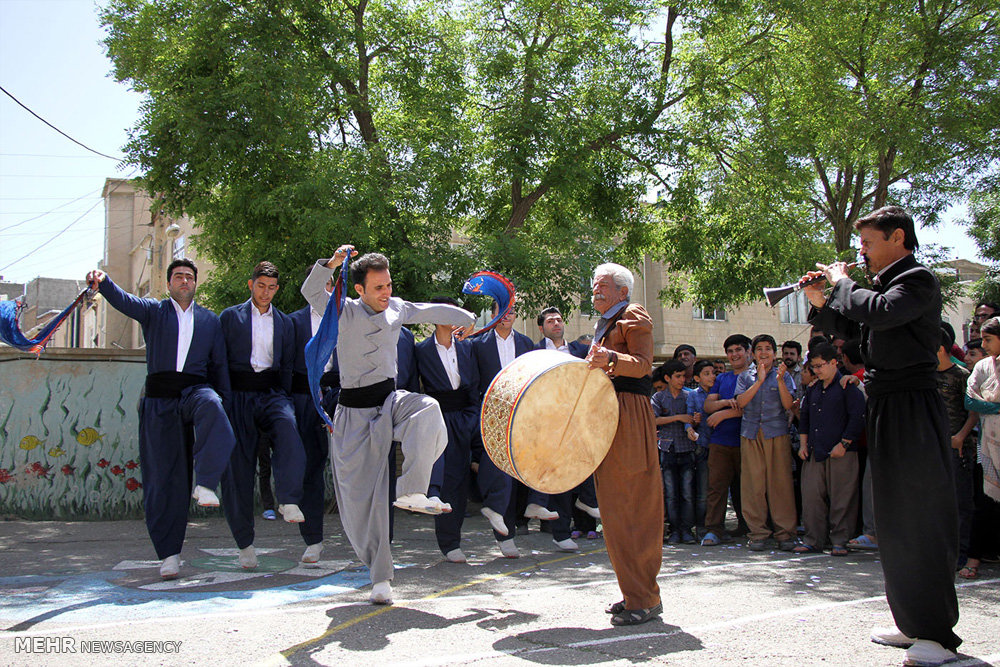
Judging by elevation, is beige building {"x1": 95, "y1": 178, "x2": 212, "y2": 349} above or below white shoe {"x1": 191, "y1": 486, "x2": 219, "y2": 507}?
above

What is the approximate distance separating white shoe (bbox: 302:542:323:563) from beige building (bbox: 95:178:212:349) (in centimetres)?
2699

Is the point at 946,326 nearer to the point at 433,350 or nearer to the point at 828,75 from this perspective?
the point at 433,350

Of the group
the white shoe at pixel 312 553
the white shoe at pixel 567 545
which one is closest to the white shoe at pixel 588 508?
the white shoe at pixel 567 545

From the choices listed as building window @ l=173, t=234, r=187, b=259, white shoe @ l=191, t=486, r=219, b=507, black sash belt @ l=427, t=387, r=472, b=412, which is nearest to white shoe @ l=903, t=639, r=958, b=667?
white shoe @ l=191, t=486, r=219, b=507

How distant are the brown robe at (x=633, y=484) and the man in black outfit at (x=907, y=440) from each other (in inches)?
45.4

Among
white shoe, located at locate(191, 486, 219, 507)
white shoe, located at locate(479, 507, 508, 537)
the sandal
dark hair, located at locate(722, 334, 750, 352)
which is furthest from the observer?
dark hair, located at locate(722, 334, 750, 352)

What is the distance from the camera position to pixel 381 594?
17.6 feet

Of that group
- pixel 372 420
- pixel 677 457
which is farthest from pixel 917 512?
pixel 677 457

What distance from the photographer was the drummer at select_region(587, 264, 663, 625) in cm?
490

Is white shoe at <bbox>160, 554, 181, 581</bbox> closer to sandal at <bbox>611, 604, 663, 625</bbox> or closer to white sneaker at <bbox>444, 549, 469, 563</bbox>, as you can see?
white sneaker at <bbox>444, 549, 469, 563</bbox>

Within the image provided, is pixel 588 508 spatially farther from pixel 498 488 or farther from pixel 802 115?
pixel 802 115

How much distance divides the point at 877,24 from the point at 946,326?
29.9 feet

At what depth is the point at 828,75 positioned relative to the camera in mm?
13938

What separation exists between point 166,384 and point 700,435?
5306 millimetres
